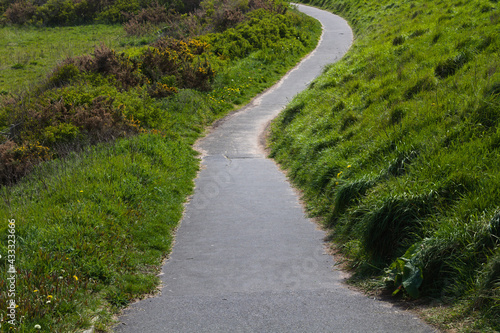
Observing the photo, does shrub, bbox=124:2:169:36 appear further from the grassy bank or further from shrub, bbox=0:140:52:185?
shrub, bbox=0:140:52:185

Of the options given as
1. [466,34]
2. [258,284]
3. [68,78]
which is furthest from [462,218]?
[68,78]

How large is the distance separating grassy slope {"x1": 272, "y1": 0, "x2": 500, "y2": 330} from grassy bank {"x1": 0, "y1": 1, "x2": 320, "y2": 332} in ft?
10.7

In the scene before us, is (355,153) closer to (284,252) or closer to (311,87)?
(284,252)

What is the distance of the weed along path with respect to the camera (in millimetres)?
5066

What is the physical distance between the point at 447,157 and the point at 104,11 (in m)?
40.4

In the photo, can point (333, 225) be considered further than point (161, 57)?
No

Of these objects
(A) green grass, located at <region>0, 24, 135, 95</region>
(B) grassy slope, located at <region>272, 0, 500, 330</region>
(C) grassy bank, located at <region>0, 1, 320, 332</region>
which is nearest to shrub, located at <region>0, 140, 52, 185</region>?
(C) grassy bank, located at <region>0, 1, 320, 332</region>

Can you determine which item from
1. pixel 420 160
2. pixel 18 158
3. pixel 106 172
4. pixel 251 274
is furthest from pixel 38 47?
pixel 420 160

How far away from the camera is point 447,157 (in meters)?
6.83

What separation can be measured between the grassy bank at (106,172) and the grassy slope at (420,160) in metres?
3.28

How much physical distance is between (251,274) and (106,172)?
4465mm

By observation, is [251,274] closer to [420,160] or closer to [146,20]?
[420,160]

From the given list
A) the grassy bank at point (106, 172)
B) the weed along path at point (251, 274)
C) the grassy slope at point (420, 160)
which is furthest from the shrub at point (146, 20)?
the weed along path at point (251, 274)

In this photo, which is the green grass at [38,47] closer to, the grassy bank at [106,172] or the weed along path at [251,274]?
the grassy bank at [106,172]
